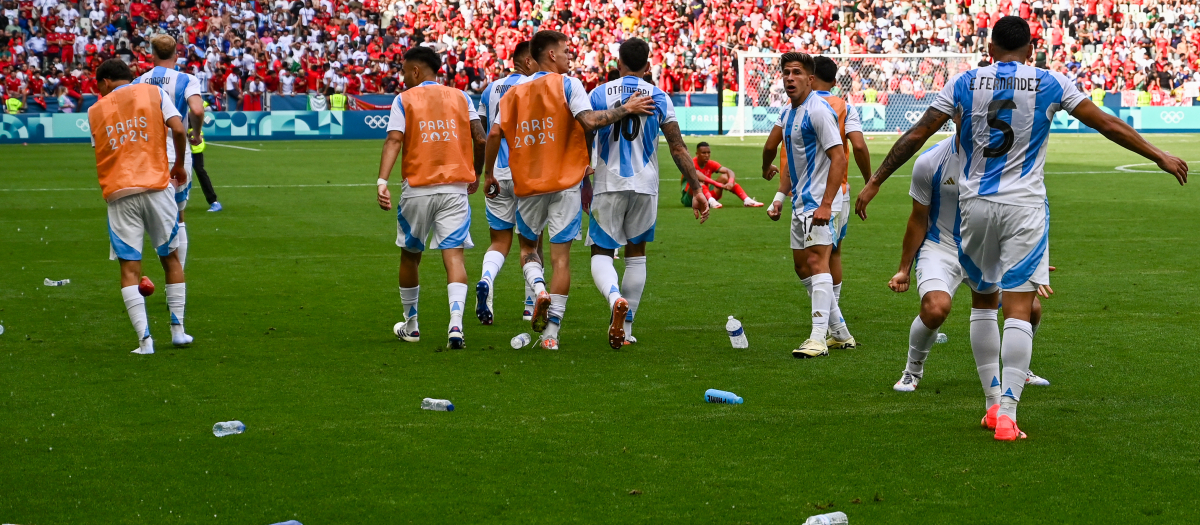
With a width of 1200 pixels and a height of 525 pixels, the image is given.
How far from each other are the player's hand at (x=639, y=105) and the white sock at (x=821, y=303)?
1.50 meters

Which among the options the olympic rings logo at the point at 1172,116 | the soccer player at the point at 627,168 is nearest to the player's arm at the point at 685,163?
the soccer player at the point at 627,168

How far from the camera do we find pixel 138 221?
26.5 feet

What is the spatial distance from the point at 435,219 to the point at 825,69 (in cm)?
270

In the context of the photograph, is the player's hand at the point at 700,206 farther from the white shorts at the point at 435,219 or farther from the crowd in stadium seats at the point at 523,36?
the crowd in stadium seats at the point at 523,36

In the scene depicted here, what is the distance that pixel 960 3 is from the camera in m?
45.8

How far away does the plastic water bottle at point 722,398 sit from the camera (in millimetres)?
6496

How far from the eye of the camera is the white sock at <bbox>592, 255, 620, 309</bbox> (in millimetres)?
7793

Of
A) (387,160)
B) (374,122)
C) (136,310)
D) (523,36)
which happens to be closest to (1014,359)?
(387,160)

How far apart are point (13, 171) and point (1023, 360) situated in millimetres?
23213

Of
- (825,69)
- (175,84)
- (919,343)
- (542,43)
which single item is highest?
(542,43)

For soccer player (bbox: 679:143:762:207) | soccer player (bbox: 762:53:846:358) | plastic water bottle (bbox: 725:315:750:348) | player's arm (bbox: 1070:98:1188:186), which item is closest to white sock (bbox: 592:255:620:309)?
plastic water bottle (bbox: 725:315:750:348)

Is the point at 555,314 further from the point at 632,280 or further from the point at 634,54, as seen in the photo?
the point at 634,54

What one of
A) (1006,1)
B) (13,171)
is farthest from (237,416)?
(1006,1)

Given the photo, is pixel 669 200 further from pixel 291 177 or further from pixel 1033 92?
pixel 1033 92
